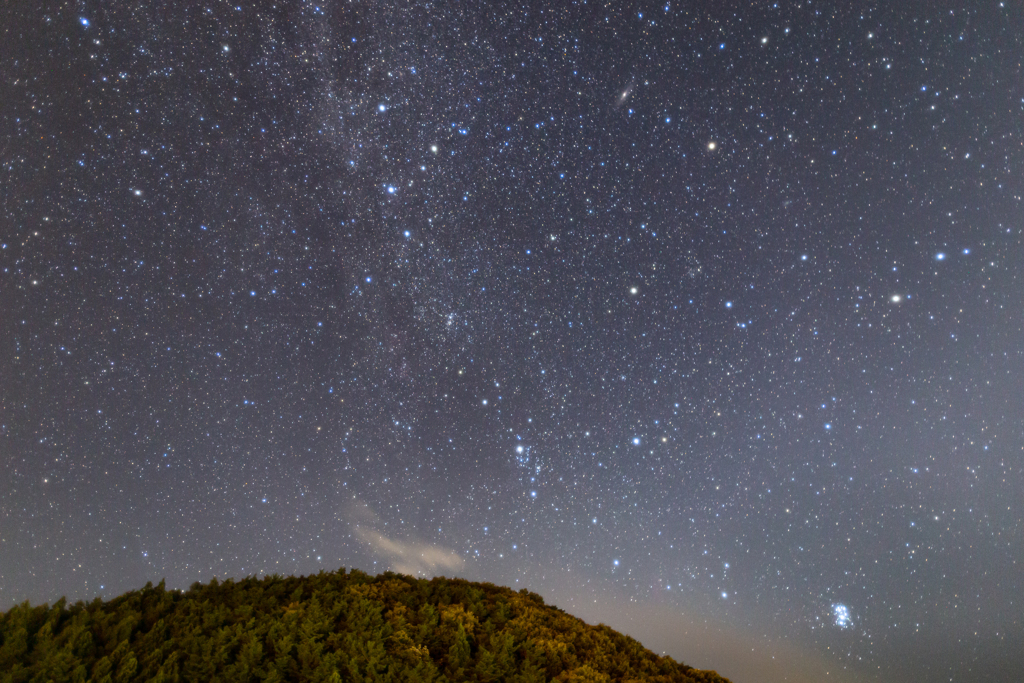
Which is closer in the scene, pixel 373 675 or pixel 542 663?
pixel 373 675

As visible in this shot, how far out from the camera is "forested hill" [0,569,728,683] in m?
4.58

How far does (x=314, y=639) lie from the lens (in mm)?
5195

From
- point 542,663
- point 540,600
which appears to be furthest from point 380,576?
point 542,663

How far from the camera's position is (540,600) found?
709cm

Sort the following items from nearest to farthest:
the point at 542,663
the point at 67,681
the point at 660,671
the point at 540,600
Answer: the point at 67,681, the point at 542,663, the point at 660,671, the point at 540,600

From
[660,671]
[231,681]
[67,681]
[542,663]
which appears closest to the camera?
[67,681]

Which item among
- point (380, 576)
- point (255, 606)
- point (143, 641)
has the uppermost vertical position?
point (380, 576)

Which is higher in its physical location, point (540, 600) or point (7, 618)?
point (540, 600)

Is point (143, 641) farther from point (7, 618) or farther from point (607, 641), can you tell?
point (607, 641)

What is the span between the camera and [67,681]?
423 cm

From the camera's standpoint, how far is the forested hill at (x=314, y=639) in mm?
4578

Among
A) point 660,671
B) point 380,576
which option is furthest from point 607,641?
point 380,576

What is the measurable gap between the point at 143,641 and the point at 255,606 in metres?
1.18

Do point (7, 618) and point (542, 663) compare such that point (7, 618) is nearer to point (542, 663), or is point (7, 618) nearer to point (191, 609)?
point (191, 609)
